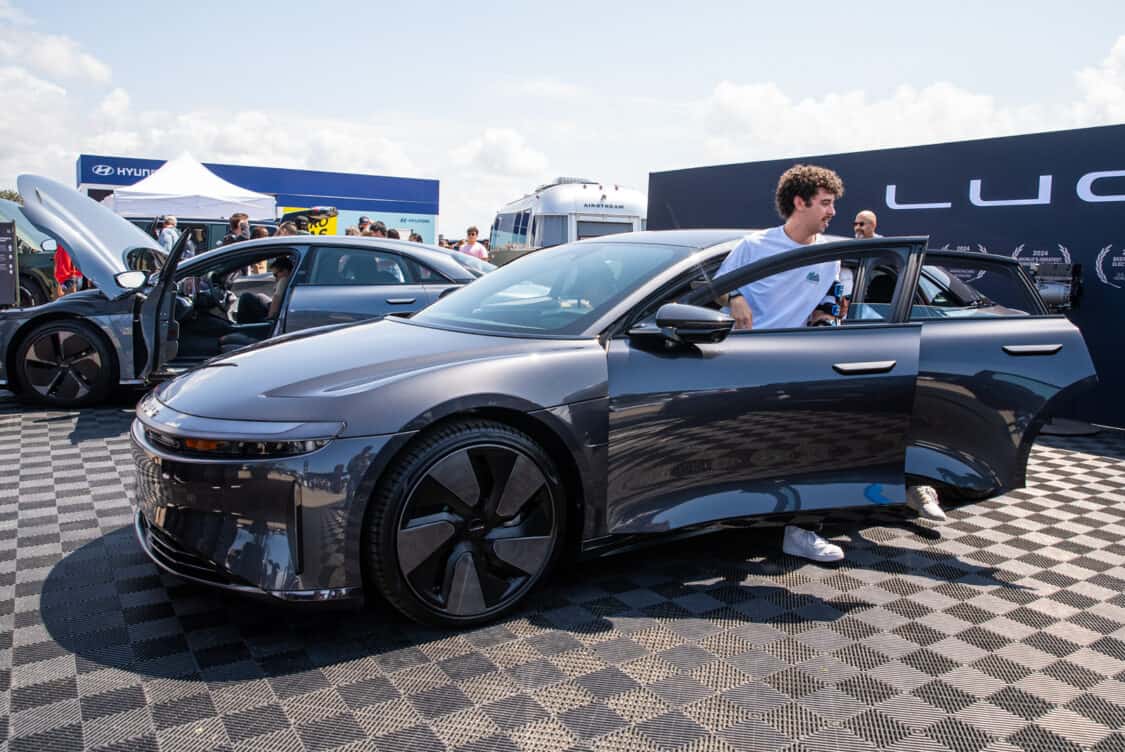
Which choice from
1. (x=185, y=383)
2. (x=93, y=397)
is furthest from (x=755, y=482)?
(x=93, y=397)

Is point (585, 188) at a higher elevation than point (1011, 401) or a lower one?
higher

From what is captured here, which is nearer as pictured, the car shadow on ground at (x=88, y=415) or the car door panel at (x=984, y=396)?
the car door panel at (x=984, y=396)

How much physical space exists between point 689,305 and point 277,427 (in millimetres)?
1472

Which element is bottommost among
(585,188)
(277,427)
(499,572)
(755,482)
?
(499,572)

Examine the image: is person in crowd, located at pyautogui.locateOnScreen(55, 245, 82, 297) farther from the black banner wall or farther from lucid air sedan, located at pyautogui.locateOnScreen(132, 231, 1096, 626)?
lucid air sedan, located at pyautogui.locateOnScreen(132, 231, 1096, 626)

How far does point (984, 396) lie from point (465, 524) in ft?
7.15

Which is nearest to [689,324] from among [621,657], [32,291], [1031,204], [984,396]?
[621,657]

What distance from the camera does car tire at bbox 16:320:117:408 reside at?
267 inches

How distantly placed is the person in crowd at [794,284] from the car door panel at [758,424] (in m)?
0.15

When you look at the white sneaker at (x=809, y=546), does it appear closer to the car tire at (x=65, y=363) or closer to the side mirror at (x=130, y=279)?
the side mirror at (x=130, y=279)

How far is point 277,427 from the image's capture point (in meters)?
2.55

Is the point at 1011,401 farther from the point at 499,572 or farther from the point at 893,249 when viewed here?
the point at 499,572

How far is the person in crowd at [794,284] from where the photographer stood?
3404 millimetres

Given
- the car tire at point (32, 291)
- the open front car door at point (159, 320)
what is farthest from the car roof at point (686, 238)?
the car tire at point (32, 291)
